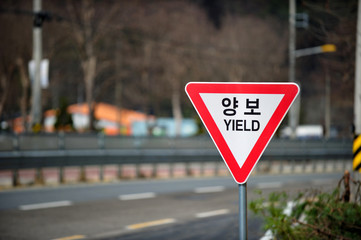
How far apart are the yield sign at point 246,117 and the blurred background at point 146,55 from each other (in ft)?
79.2

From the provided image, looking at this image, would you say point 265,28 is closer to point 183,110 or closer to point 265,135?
point 183,110

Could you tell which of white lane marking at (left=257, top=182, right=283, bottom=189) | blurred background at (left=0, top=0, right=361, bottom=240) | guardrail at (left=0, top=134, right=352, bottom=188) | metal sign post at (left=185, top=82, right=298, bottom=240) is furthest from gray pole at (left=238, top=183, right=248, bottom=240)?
white lane marking at (left=257, top=182, right=283, bottom=189)

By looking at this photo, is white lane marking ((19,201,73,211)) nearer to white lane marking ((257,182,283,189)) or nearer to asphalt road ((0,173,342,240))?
asphalt road ((0,173,342,240))

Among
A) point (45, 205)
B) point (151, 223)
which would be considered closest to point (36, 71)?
point (45, 205)

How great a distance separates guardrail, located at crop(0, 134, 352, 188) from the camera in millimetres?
16391

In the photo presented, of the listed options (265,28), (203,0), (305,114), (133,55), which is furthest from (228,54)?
(305,114)

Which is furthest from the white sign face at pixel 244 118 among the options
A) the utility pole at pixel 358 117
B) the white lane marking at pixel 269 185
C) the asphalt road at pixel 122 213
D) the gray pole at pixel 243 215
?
the white lane marking at pixel 269 185

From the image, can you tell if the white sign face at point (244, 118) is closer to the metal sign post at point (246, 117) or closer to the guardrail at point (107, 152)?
the metal sign post at point (246, 117)

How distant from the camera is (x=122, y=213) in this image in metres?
11.0

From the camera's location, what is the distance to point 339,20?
10.8 meters

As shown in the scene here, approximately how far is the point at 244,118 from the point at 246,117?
0.02 meters

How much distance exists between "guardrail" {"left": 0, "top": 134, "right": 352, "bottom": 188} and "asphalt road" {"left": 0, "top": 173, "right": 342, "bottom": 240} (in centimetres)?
136

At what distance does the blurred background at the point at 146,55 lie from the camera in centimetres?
3625

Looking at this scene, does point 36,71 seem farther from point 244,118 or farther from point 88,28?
point 244,118
